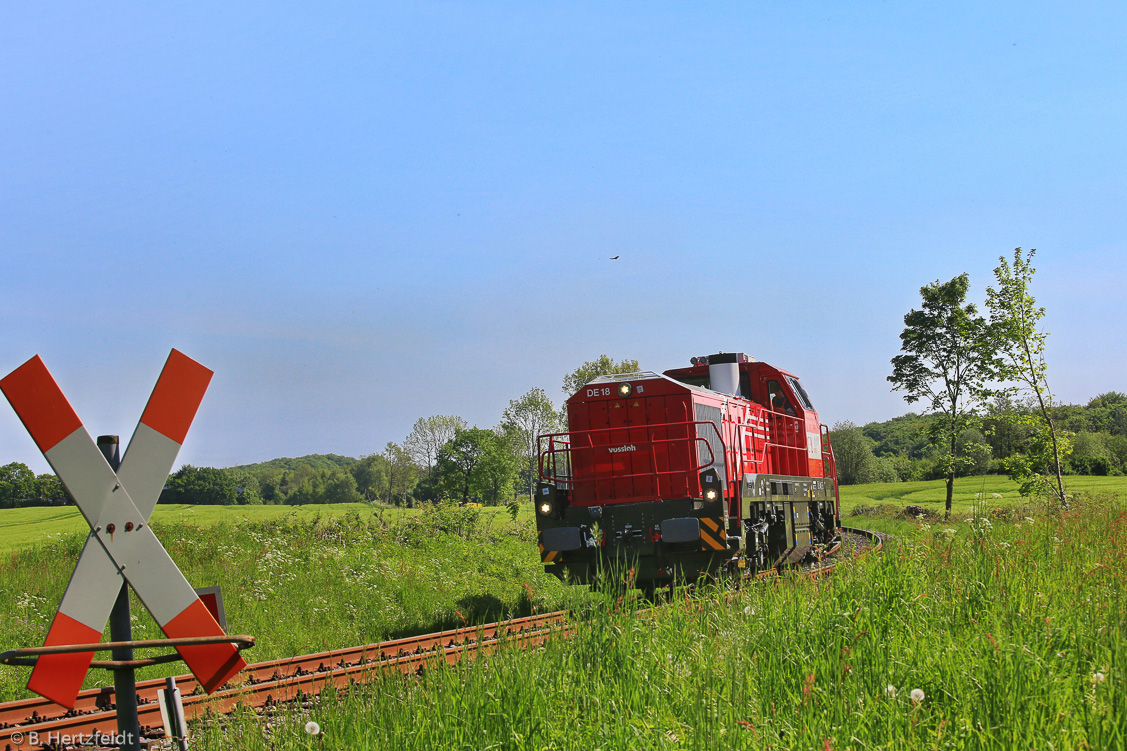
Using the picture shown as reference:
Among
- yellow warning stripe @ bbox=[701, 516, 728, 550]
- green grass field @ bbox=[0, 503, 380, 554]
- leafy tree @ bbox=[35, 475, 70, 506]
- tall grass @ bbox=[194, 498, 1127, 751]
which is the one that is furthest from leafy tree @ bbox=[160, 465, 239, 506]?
tall grass @ bbox=[194, 498, 1127, 751]

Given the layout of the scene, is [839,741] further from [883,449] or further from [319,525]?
[883,449]

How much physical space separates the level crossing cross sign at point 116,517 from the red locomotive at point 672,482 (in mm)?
5635

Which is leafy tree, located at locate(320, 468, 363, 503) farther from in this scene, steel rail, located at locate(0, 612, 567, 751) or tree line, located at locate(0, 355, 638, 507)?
steel rail, located at locate(0, 612, 567, 751)

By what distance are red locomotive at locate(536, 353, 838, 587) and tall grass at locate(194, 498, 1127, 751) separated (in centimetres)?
327

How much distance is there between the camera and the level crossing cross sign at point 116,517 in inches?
117

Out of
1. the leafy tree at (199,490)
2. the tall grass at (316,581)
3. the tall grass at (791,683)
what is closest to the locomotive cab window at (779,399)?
the tall grass at (316,581)

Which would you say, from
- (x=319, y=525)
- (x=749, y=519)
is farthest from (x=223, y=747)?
(x=319, y=525)

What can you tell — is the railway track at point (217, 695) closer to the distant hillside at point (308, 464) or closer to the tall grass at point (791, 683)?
the tall grass at point (791, 683)

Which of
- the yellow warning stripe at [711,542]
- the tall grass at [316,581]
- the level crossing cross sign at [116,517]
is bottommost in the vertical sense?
the tall grass at [316,581]

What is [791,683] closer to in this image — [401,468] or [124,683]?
[124,683]

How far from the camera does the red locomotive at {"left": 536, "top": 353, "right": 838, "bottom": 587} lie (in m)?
9.50

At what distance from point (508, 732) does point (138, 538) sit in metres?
1.98

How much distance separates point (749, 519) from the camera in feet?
33.0

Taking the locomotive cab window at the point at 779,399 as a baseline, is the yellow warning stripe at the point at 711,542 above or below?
below
